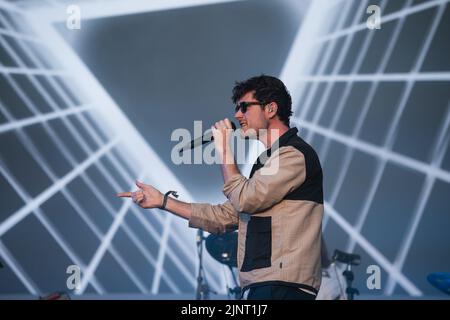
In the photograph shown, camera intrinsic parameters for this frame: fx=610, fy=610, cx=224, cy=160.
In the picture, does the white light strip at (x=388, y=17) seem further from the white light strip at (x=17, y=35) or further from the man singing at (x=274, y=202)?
the man singing at (x=274, y=202)

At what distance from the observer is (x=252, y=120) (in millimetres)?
2049

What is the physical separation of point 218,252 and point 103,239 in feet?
4.02

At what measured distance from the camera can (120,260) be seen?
15.8 feet

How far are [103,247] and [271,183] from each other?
10.5 feet

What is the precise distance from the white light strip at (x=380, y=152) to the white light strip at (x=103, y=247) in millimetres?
1499

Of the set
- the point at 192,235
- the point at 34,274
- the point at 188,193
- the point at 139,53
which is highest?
the point at 139,53

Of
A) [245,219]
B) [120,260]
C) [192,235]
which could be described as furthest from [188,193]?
[245,219]

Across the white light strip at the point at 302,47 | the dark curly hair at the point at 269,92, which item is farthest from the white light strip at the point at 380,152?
the dark curly hair at the point at 269,92

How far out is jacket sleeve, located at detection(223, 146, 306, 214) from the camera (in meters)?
1.87

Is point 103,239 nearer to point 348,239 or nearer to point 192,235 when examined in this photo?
point 192,235

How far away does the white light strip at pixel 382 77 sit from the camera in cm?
492

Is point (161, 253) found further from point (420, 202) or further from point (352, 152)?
point (420, 202)

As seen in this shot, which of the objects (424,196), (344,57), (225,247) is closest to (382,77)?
(344,57)
